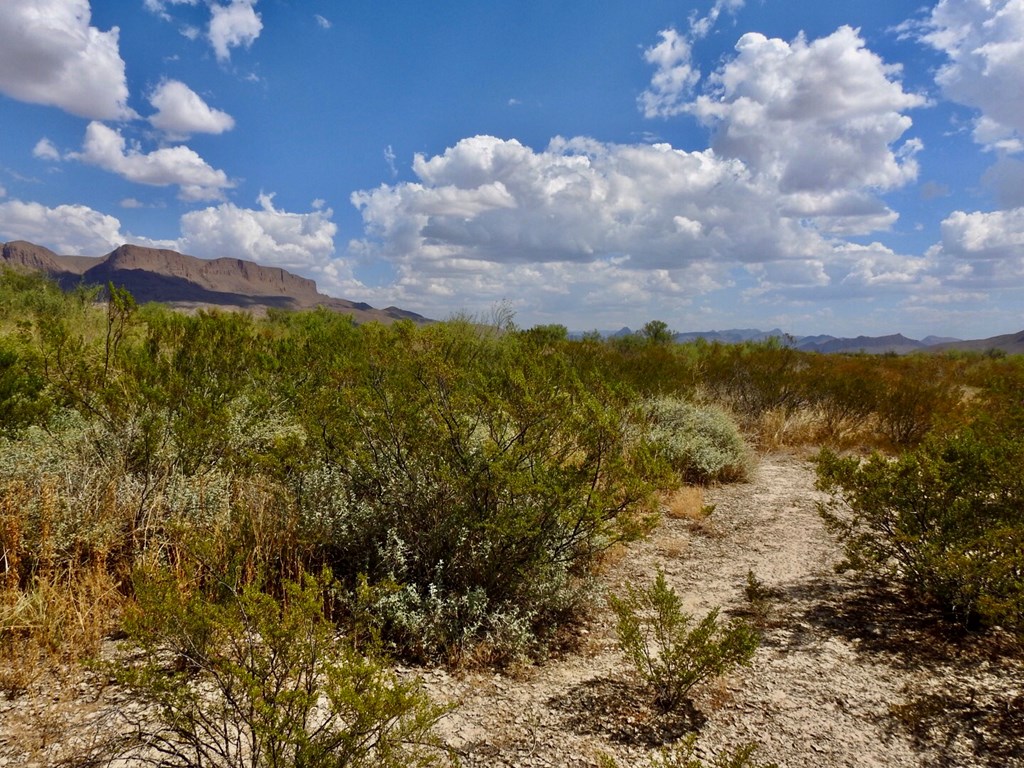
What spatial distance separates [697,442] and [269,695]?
24.4 ft

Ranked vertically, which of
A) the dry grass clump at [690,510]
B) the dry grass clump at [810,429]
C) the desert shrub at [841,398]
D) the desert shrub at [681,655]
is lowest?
the dry grass clump at [690,510]

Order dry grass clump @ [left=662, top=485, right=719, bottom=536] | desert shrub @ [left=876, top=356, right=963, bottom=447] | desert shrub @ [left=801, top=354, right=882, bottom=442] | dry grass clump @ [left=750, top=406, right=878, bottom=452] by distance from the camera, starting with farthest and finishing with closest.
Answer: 1. desert shrub @ [left=801, top=354, right=882, bottom=442]
2. dry grass clump @ [left=750, top=406, right=878, bottom=452]
3. desert shrub @ [left=876, top=356, right=963, bottom=447]
4. dry grass clump @ [left=662, top=485, right=719, bottom=536]

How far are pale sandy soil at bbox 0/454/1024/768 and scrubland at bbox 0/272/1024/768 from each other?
0.03 m

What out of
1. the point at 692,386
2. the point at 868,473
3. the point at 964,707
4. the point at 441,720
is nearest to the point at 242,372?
the point at 441,720

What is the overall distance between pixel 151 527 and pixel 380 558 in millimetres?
1650

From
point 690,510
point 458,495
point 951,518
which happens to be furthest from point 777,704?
point 690,510

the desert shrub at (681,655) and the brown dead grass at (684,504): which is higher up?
the desert shrub at (681,655)

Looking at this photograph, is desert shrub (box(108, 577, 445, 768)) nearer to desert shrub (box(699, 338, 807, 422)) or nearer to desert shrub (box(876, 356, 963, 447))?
desert shrub (box(876, 356, 963, 447))

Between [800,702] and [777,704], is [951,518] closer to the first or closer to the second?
[800,702]

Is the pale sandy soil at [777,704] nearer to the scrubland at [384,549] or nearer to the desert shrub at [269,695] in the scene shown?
the scrubland at [384,549]

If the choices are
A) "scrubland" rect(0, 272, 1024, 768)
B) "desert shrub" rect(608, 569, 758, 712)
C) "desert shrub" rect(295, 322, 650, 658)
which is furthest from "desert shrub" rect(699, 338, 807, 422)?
"desert shrub" rect(608, 569, 758, 712)

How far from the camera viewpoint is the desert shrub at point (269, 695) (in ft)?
6.79

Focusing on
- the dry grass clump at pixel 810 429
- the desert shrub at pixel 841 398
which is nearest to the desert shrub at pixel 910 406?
the desert shrub at pixel 841 398

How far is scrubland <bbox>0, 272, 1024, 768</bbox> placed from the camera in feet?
8.52
